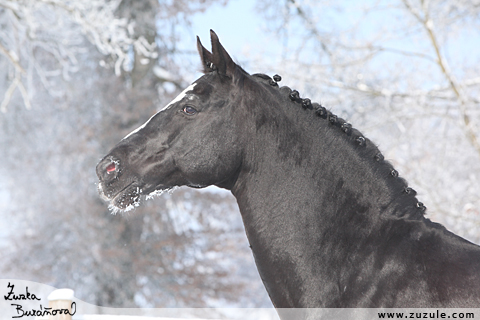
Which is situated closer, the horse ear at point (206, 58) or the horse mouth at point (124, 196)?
the horse mouth at point (124, 196)

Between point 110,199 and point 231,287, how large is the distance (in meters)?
10.1

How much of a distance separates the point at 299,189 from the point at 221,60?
0.81 meters

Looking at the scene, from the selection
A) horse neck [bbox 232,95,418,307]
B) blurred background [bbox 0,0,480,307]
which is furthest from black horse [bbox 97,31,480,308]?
blurred background [bbox 0,0,480,307]

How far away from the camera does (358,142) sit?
2.37 meters

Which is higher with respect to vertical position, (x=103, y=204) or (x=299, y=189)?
(x=103, y=204)

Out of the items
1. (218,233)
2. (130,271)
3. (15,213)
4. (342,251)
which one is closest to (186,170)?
(342,251)

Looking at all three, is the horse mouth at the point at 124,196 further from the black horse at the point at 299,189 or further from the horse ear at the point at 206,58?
the horse ear at the point at 206,58

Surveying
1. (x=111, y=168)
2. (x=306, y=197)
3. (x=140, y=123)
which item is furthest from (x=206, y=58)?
(x=140, y=123)

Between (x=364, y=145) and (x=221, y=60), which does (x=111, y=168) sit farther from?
(x=364, y=145)

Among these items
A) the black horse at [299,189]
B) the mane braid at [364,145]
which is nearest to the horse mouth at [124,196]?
the black horse at [299,189]

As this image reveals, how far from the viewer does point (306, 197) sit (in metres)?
2.29

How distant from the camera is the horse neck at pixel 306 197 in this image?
2.18m

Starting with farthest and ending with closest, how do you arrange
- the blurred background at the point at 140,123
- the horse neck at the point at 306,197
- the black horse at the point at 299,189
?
the blurred background at the point at 140,123, the horse neck at the point at 306,197, the black horse at the point at 299,189

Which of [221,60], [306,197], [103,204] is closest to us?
[306,197]
